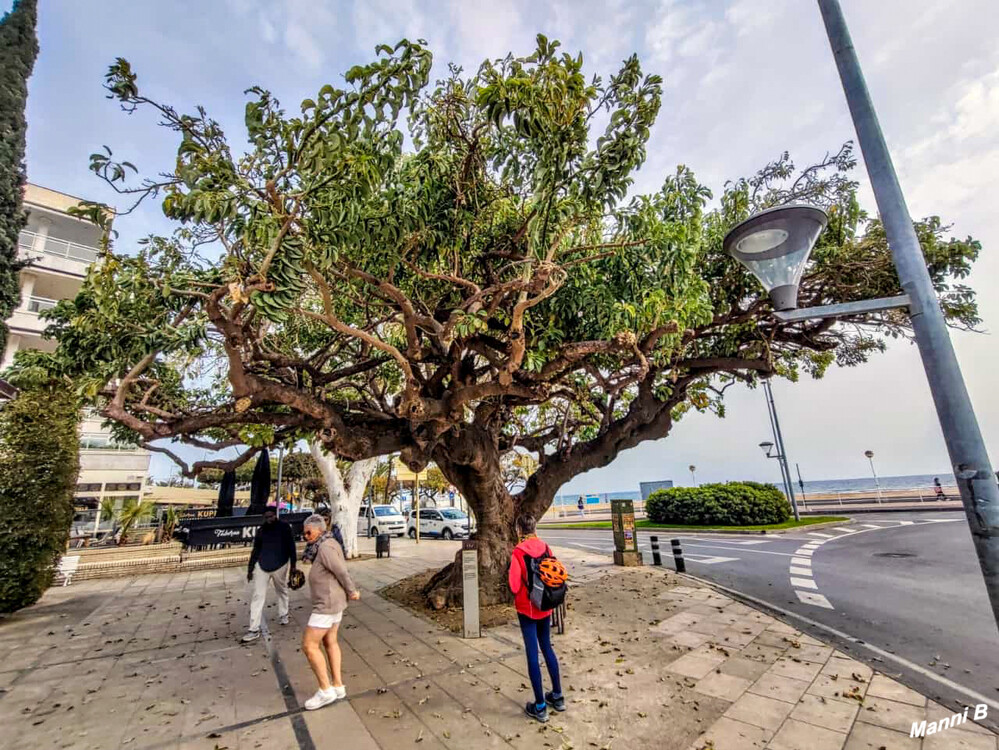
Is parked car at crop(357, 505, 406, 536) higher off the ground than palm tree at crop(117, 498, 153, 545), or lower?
lower

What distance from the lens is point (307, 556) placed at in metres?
4.56

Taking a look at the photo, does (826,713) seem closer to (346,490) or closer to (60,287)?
(346,490)

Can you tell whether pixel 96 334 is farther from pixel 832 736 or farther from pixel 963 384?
pixel 832 736

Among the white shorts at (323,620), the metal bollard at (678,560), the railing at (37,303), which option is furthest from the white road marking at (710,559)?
the railing at (37,303)

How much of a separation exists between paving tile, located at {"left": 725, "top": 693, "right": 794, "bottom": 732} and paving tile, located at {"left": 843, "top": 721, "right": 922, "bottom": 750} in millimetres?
522

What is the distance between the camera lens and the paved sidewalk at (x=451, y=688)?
12.6 feet

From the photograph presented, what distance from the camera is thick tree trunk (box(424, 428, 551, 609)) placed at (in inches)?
321

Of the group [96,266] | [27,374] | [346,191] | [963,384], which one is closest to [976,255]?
[963,384]

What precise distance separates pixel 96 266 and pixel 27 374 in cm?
274

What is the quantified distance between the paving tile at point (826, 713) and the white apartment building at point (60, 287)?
803 inches

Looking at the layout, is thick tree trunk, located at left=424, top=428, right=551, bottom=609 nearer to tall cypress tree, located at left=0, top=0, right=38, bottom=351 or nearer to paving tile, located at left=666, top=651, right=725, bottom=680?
paving tile, located at left=666, top=651, right=725, bottom=680

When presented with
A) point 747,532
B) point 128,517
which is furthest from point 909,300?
point 128,517

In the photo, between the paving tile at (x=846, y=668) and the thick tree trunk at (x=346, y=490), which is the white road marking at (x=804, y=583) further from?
the thick tree trunk at (x=346, y=490)

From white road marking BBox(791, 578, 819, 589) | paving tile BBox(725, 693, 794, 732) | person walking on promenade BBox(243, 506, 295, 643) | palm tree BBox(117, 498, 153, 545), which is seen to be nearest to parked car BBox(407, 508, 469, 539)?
palm tree BBox(117, 498, 153, 545)
